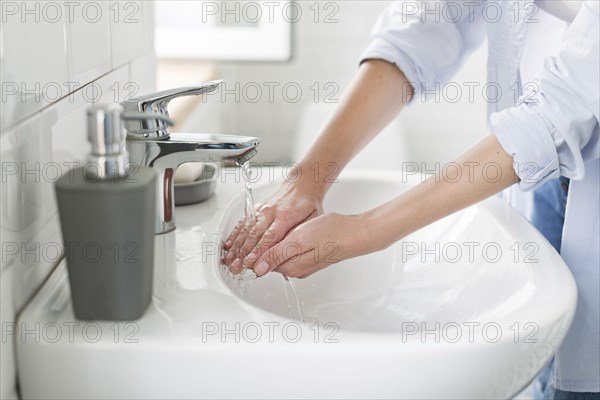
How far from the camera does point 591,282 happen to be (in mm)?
845

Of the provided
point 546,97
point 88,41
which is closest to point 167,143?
Answer: point 88,41

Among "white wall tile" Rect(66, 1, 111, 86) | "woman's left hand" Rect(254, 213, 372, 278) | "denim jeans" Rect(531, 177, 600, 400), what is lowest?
"denim jeans" Rect(531, 177, 600, 400)

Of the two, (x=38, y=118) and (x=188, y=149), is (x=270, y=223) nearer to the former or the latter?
(x=188, y=149)

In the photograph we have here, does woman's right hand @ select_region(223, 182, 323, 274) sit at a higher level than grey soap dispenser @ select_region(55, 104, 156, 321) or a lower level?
lower

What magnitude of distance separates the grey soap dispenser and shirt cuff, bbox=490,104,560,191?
13.2 inches

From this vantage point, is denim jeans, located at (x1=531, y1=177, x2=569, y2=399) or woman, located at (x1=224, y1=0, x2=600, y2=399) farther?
denim jeans, located at (x1=531, y1=177, x2=569, y2=399)

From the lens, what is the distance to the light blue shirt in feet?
2.27

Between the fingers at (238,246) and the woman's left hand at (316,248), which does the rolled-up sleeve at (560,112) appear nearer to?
the woman's left hand at (316,248)

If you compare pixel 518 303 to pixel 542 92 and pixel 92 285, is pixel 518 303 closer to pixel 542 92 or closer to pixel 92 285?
pixel 542 92

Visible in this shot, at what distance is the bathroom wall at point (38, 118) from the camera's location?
0.55 metres

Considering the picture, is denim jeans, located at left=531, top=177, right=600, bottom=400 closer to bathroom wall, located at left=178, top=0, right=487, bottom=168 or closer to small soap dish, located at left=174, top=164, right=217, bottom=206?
small soap dish, located at left=174, top=164, right=217, bottom=206

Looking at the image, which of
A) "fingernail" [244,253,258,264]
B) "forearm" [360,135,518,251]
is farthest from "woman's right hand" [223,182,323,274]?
"forearm" [360,135,518,251]

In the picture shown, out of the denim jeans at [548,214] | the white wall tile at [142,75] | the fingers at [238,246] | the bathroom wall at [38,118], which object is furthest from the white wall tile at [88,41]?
the denim jeans at [548,214]

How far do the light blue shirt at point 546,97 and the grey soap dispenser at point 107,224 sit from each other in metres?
0.35
